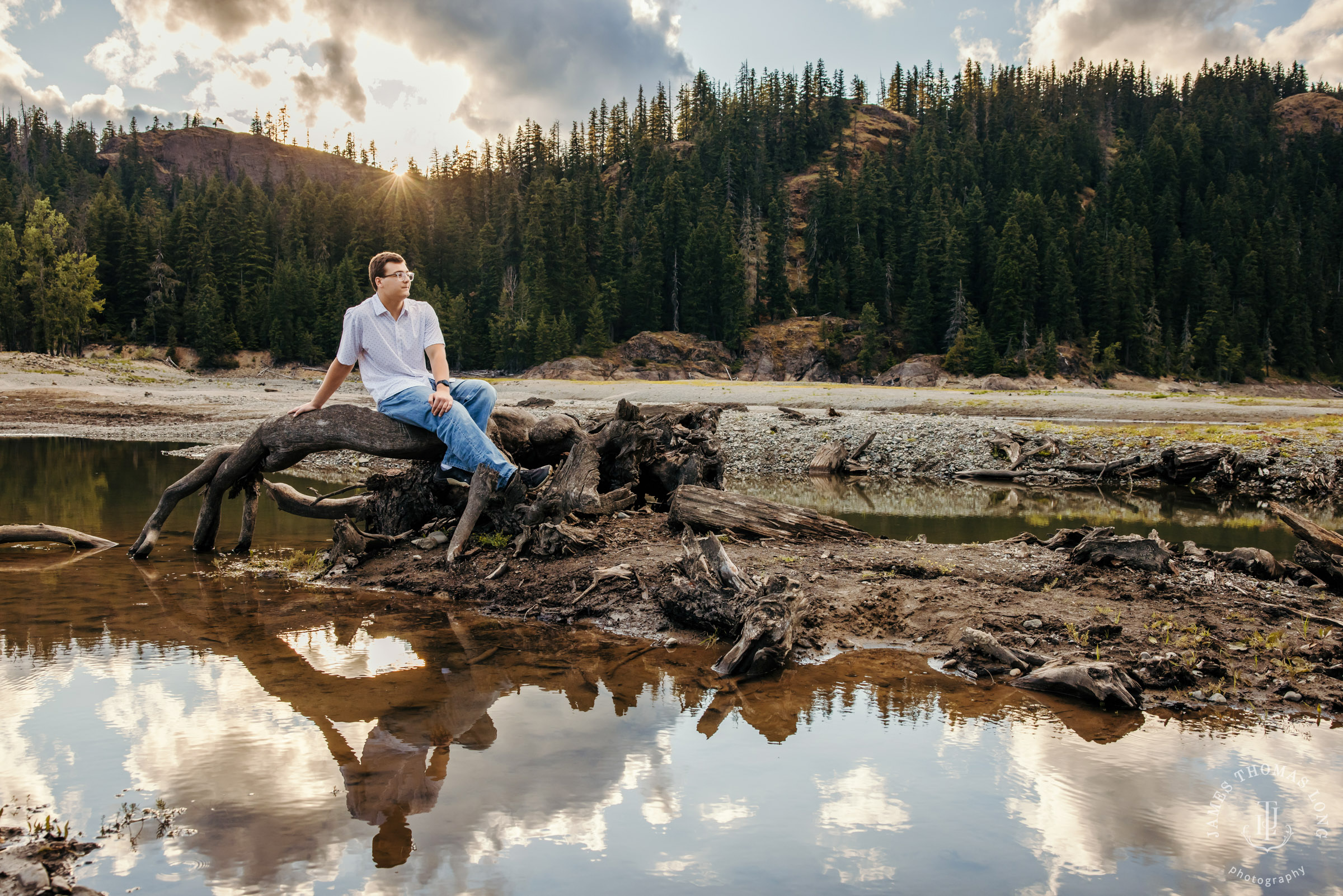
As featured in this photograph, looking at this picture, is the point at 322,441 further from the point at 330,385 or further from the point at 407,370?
the point at 407,370

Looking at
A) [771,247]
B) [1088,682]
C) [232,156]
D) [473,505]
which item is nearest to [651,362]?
[771,247]

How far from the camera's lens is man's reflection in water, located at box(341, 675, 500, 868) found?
3.17 metres

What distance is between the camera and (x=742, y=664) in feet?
16.7

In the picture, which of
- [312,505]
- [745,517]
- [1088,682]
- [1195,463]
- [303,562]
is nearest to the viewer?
[1088,682]

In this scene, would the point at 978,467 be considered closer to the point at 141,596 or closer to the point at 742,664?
the point at 742,664

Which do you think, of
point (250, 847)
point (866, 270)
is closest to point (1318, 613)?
point (250, 847)

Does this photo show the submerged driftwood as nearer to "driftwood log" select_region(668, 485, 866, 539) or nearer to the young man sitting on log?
the young man sitting on log

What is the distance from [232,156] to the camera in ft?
597

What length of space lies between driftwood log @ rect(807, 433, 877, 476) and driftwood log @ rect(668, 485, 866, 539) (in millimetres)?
12128

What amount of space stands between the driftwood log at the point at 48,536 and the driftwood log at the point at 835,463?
15.9m

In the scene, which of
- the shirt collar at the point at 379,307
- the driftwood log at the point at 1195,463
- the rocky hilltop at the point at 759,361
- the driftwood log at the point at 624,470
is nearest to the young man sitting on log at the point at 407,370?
the shirt collar at the point at 379,307

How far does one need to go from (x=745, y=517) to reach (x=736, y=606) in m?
2.67

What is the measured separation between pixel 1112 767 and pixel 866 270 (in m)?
91.1

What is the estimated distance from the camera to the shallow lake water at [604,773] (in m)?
2.94
